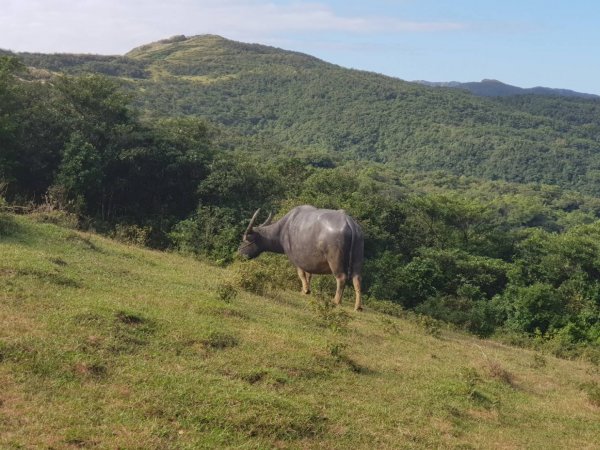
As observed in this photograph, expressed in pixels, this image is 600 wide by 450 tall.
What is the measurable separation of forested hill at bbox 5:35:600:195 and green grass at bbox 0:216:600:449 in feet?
254

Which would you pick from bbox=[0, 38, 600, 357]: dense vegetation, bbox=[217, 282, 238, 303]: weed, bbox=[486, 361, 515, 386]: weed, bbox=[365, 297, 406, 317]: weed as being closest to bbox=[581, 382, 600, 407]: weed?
bbox=[486, 361, 515, 386]: weed

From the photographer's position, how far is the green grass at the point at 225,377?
21.0 feet

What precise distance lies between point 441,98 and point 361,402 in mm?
136737

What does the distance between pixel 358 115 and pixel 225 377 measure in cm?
11598

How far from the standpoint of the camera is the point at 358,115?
397 feet

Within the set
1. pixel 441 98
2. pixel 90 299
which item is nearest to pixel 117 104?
pixel 90 299

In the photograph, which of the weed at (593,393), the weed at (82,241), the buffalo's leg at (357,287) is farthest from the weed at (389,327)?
the weed at (82,241)

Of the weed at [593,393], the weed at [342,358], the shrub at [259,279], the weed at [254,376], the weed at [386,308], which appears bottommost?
the weed at [386,308]

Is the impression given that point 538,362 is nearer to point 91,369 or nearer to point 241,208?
point 91,369

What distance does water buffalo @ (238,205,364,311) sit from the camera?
1385cm

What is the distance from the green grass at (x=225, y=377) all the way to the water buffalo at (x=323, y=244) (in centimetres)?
164

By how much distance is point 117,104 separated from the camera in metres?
26.5

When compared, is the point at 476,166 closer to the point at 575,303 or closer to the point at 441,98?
the point at 441,98

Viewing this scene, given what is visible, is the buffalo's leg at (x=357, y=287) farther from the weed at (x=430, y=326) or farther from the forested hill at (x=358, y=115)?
the forested hill at (x=358, y=115)
